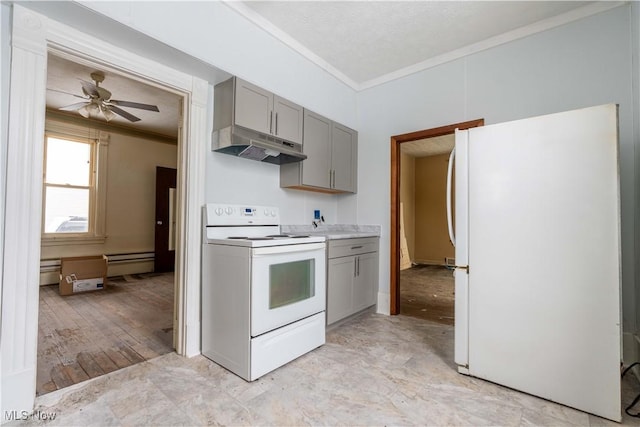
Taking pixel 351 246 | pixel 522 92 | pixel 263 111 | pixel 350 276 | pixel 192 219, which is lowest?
pixel 350 276

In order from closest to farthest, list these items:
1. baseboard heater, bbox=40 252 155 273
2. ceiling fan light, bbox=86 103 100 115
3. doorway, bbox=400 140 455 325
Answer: ceiling fan light, bbox=86 103 100 115
baseboard heater, bbox=40 252 155 273
doorway, bbox=400 140 455 325

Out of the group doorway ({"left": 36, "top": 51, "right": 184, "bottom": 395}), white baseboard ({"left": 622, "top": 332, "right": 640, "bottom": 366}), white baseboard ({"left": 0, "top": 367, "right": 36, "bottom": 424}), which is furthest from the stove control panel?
white baseboard ({"left": 622, "top": 332, "right": 640, "bottom": 366})

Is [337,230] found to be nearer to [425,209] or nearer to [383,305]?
[383,305]

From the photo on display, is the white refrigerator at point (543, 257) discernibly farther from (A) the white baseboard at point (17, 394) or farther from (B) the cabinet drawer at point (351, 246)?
(A) the white baseboard at point (17, 394)

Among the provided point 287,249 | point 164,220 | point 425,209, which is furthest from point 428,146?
point 164,220

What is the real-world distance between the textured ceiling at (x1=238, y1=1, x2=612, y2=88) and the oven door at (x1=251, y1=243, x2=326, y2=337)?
199 cm

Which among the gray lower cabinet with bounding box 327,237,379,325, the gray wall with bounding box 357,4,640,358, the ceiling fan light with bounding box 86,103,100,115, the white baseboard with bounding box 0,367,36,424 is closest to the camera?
the white baseboard with bounding box 0,367,36,424

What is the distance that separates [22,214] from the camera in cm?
157

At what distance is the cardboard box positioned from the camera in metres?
4.09

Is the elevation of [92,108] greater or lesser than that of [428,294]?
greater

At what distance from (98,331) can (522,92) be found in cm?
454

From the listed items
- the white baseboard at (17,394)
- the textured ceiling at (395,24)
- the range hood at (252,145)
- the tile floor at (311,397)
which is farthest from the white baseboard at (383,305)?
the white baseboard at (17,394)

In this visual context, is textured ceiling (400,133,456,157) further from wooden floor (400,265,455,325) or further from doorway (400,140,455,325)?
wooden floor (400,265,455,325)

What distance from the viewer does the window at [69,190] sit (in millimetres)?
4602
